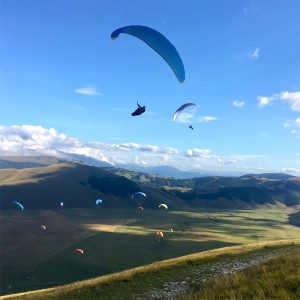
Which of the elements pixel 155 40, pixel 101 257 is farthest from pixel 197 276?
pixel 101 257

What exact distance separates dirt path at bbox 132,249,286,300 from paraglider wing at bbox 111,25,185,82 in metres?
15.2

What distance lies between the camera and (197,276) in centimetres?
2502

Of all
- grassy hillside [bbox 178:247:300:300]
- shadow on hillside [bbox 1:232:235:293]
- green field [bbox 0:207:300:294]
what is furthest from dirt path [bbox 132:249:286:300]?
shadow on hillside [bbox 1:232:235:293]

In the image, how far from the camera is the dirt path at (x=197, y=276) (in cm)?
2156

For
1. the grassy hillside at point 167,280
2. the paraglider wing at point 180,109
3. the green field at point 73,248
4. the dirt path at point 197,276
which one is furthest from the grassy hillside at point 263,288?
the green field at point 73,248

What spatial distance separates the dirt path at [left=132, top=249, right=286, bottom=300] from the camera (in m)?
21.6

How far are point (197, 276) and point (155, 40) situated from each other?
16457 millimetres

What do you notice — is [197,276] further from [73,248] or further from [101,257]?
[73,248]

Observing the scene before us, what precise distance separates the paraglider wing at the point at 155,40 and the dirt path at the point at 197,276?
49.7ft

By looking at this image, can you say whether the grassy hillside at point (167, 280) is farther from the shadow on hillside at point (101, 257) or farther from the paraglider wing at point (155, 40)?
the shadow on hillside at point (101, 257)

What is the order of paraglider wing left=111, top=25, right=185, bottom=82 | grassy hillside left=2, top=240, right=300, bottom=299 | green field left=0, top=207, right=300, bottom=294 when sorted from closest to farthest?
grassy hillside left=2, top=240, right=300, bottom=299, paraglider wing left=111, top=25, right=185, bottom=82, green field left=0, top=207, right=300, bottom=294

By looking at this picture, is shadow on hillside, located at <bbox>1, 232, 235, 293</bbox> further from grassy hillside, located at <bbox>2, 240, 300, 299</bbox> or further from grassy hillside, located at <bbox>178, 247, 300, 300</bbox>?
grassy hillside, located at <bbox>178, 247, 300, 300</bbox>

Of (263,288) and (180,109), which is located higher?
(180,109)

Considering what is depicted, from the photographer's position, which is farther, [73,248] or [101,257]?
[73,248]
